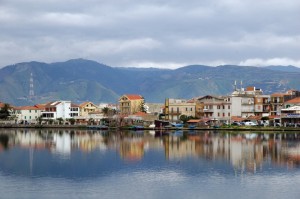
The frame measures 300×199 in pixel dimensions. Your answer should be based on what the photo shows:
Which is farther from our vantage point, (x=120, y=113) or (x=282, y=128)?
(x=120, y=113)

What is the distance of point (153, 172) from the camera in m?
26.1

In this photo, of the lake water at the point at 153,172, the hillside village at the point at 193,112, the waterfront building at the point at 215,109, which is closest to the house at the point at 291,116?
the hillside village at the point at 193,112

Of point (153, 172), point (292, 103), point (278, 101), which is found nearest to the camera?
point (153, 172)

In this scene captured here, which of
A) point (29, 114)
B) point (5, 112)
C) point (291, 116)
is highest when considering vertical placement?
point (5, 112)

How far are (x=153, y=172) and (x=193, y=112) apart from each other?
53335 millimetres

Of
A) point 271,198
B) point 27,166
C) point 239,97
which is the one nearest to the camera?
point 271,198

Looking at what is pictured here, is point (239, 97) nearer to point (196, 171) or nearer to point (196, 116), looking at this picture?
point (196, 116)

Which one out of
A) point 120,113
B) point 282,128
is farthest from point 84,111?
point 282,128

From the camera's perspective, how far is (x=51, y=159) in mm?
32938

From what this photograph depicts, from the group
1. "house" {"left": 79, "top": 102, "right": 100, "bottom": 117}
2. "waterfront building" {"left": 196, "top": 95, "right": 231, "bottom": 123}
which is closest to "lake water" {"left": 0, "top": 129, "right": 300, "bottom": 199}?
"waterfront building" {"left": 196, "top": 95, "right": 231, "bottom": 123}

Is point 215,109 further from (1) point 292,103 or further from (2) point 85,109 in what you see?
(2) point 85,109

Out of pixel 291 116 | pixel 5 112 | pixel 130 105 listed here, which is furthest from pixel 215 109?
pixel 5 112

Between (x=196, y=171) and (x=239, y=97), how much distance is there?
4885 cm

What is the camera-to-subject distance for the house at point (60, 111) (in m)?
87.1
